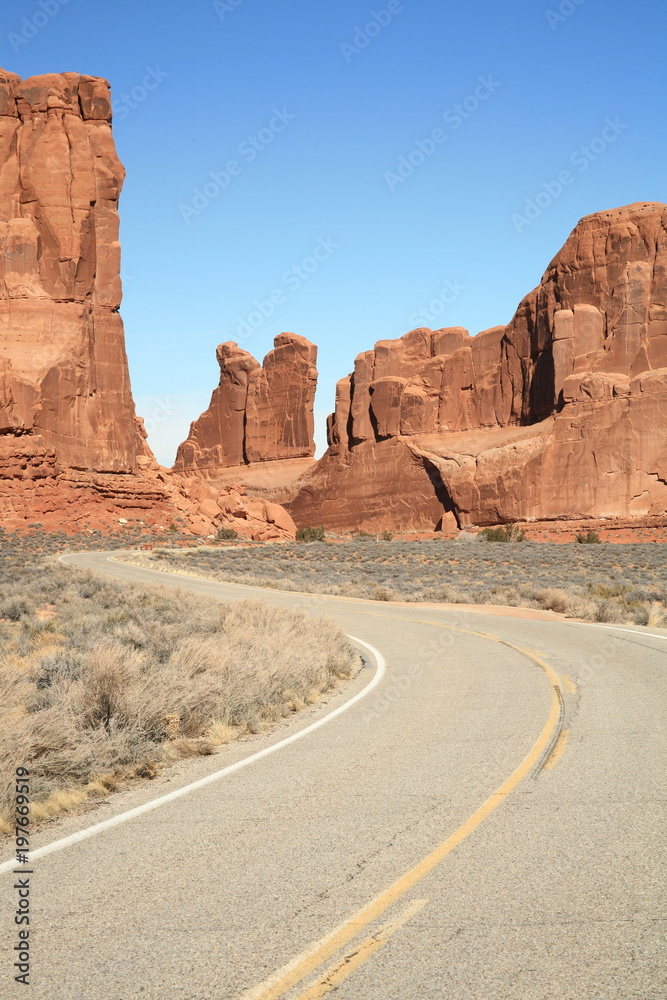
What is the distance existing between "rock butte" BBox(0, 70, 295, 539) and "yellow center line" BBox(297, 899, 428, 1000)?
5674 cm

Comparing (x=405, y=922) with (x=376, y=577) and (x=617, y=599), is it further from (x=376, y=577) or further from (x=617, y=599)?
(x=376, y=577)

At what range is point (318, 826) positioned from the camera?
5.70 metres

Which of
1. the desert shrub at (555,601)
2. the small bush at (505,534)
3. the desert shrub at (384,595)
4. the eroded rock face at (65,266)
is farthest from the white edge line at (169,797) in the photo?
the eroded rock face at (65,266)

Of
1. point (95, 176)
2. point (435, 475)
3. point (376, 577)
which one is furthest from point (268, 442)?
point (376, 577)

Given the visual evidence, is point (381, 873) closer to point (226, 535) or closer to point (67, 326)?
point (226, 535)

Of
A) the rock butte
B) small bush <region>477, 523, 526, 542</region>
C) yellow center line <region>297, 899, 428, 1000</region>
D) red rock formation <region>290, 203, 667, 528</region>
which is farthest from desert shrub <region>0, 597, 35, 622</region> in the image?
red rock formation <region>290, 203, 667, 528</region>

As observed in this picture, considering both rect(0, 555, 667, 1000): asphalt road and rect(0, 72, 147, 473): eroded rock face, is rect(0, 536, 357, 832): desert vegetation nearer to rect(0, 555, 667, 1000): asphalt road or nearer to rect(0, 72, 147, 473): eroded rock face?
rect(0, 555, 667, 1000): asphalt road

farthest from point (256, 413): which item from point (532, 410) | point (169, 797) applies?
point (169, 797)

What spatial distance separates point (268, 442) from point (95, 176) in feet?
140

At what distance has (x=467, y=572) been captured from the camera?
38094mm

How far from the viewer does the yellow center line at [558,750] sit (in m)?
7.23

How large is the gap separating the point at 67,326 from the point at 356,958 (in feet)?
216

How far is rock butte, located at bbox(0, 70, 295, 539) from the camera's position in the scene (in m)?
59.7

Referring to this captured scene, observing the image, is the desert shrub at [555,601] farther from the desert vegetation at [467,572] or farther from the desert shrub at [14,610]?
the desert shrub at [14,610]
